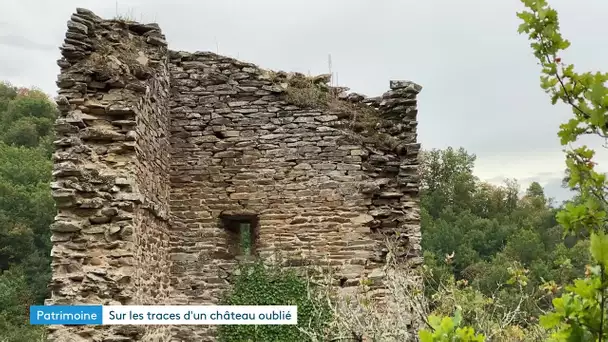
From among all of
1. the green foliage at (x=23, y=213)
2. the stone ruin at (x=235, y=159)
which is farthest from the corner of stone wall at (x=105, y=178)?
the green foliage at (x=23, y=213)

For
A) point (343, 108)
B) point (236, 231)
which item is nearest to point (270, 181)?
point (236, 231)

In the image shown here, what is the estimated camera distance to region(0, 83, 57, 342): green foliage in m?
18.8

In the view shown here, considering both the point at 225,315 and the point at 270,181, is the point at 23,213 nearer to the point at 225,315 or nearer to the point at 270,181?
the point at 225,315

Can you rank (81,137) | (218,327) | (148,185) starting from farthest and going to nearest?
(218,327)
(148,185)
(81,137)

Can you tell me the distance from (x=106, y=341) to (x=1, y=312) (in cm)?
1594

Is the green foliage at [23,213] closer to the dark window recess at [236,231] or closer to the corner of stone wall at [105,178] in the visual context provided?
the dark window recess at [236,231]

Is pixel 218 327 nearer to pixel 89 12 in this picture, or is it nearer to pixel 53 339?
pixel 53 339

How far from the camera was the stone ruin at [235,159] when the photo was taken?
5934 millimetres

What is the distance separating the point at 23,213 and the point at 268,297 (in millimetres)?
19509

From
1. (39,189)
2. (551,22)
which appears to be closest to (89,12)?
(551,22)

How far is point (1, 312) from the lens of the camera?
18.5 m

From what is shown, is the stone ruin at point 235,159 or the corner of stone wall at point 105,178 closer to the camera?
the corner of stone wall at point 105,178

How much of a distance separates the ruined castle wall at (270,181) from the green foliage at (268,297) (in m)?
0.21

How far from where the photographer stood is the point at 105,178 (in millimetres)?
5582
